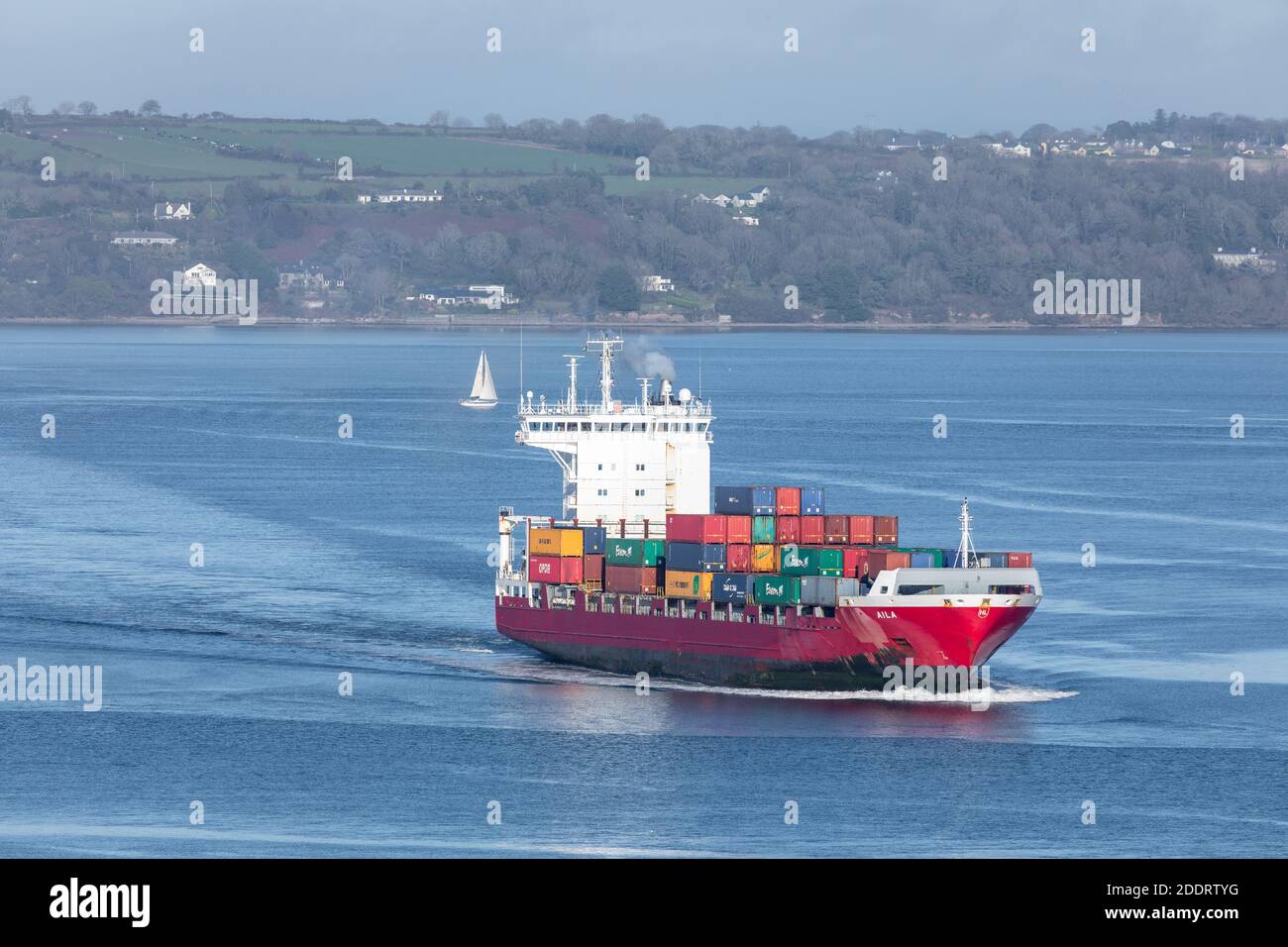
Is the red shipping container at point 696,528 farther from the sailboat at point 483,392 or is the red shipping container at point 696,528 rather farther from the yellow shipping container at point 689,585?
the sailboat at point 483,392

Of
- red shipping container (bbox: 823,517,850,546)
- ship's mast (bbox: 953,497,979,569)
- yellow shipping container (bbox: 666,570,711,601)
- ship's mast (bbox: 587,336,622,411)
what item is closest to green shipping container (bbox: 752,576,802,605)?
yellow shipping container (bbox: 666,570,711,601)

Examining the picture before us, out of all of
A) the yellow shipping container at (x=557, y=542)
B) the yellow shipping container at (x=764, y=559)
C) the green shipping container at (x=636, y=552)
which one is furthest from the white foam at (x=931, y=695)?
the yellow shipping container at (x=557, y=542)

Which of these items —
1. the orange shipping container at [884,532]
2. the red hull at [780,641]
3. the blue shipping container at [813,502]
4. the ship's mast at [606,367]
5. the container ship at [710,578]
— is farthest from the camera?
the ship's mast at [606,367]

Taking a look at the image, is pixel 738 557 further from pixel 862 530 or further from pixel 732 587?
pixel 862 530

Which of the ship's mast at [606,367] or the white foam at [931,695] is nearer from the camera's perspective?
the white foam at [931,695]

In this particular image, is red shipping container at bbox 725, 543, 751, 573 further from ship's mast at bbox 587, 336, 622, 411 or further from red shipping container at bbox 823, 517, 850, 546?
ship's mast at bbox 587, 336, 622, 411

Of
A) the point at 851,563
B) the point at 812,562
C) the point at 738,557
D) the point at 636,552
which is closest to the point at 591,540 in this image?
the point at 636,552
